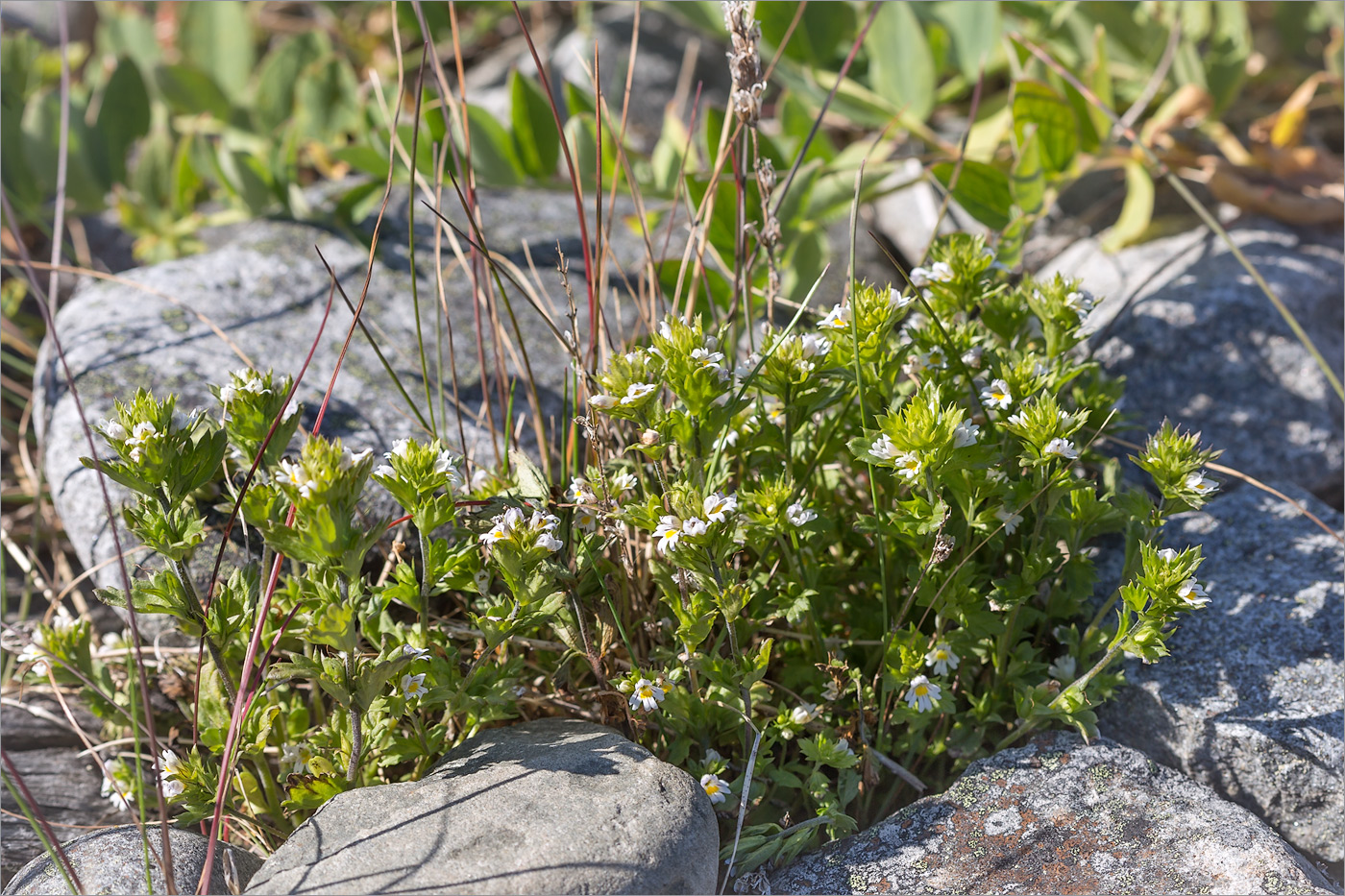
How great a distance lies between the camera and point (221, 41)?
4.29 m

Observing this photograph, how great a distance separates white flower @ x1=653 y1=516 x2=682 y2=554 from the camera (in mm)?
1790

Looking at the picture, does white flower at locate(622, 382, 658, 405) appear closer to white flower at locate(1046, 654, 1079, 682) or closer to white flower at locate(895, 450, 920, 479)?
white flower at locate(895, 450, 920, 479)

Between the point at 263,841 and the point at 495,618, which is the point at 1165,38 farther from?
the point at 263,841

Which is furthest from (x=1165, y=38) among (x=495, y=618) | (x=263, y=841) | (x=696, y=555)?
(x=263, y=841)

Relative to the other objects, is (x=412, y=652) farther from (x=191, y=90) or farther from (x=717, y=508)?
(x=191, y=90)

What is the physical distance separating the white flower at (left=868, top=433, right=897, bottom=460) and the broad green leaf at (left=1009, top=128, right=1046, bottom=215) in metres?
1.50

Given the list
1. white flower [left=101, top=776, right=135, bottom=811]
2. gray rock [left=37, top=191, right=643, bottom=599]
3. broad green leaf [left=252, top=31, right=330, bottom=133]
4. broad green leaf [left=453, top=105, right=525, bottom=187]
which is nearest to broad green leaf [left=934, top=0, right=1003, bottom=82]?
gray rock [left=37, top=191, right=643, bottom=599]

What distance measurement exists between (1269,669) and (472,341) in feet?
7.22

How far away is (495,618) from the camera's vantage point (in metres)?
1.88

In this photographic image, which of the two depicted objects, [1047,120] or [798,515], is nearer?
[798,515]

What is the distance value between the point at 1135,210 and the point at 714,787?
8.11 feet

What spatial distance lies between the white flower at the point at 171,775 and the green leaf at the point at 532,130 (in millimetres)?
2221

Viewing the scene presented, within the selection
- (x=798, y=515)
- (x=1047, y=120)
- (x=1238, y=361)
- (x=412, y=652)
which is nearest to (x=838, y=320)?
(x=798, y=515)

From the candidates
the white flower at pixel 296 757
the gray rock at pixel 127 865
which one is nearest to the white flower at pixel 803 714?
the white flower at pixel 296 757
